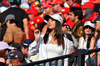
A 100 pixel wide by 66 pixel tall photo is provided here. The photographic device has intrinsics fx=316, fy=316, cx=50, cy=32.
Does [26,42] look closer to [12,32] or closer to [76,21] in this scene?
[12,32]

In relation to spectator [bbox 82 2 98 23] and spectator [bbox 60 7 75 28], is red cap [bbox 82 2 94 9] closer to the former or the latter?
spectator [bbox 82 2 98 23]

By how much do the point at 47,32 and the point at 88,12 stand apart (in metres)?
2.88

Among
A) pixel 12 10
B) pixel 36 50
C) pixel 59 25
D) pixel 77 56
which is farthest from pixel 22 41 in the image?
pixel 77 56

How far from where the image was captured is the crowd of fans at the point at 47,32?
589 cm

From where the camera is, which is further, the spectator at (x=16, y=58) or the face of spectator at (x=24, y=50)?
the face of spectator at (x=24, y=50)

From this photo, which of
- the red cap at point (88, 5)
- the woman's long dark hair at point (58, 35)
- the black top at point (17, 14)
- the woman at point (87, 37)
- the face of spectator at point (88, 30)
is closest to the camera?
the woman's long dark hair at point (58, 35)

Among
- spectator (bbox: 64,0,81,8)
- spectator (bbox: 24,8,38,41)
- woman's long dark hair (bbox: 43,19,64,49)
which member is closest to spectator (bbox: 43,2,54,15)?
spectator (bbox: 24,8,38,41)

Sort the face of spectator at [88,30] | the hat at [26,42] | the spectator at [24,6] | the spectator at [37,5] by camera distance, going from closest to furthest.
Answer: the face of spectator at [88,30], the hat at [26,42], the spectator at [37,5], the spectator at [24,6]

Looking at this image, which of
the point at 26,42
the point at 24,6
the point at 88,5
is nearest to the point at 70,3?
the point at 88,5

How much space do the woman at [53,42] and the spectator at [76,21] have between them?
51.9 inches

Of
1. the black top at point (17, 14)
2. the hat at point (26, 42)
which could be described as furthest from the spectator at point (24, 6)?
the hat at point (26, 42)

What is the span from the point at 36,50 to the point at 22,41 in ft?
4.88

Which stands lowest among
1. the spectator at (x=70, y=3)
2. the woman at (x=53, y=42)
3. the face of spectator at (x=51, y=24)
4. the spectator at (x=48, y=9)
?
the spectator at (x=48, y=9)

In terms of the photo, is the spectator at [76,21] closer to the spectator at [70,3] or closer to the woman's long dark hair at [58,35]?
the spectator at [70,3]
